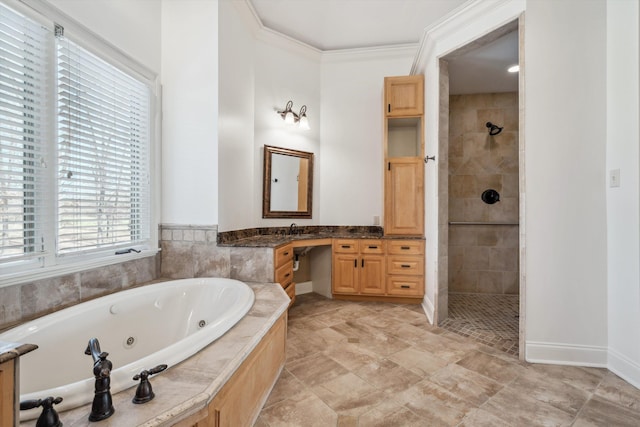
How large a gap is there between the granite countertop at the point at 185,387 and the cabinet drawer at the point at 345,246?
76.7 inches

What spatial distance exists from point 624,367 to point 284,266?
2.54 metres

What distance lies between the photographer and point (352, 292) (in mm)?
3340

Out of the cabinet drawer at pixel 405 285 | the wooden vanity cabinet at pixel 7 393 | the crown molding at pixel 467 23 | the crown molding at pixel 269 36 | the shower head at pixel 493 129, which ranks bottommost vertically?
the cabinet drawer at pixel 405 285

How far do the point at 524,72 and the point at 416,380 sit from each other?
7.50 ft

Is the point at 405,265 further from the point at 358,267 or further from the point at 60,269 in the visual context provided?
the point at 60,269

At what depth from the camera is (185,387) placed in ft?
3.16

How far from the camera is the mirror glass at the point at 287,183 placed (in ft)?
11.0

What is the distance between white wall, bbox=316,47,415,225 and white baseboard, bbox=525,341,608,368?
207 cm

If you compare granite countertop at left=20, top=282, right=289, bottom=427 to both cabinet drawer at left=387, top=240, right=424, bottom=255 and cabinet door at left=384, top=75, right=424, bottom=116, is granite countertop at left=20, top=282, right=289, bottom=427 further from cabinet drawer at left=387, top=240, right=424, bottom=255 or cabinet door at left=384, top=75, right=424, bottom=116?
cabinet door at left=384, top=75, right=424, bottom=116

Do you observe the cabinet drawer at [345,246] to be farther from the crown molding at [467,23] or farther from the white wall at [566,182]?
the crown molding at [467,23]

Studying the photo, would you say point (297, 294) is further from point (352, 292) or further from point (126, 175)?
point (126, 175)

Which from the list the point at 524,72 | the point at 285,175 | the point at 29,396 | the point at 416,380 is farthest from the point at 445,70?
the point at 29,396

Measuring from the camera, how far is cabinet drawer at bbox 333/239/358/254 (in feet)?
10.9

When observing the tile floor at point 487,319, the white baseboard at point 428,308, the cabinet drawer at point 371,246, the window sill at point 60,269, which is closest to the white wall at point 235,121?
the window sill at point 60,269
